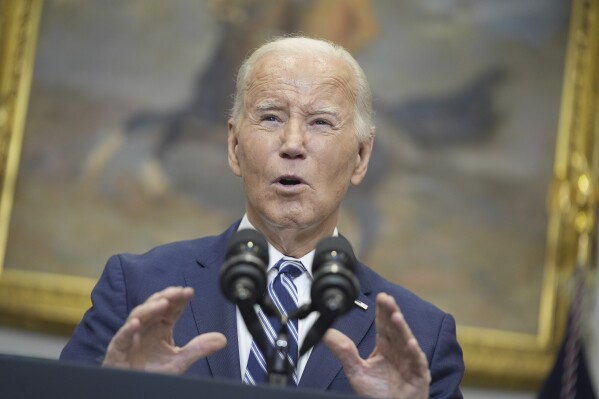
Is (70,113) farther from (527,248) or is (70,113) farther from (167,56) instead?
(527,248)

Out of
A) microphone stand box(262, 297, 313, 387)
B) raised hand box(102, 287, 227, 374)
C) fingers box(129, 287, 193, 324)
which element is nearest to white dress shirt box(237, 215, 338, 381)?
raised hand box(102, 287, 227, 374)

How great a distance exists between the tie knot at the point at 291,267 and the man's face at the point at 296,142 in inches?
4.7

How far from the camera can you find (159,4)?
6.38 m

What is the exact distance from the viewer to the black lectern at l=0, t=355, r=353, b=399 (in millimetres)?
2258

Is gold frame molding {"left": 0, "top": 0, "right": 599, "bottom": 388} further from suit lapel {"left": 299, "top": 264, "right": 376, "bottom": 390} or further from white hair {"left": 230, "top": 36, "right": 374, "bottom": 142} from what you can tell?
suit lapel {"left": 299, "top": 264, "right": 376, "bottom": 390}

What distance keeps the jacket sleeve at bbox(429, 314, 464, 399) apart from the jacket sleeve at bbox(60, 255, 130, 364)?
40.6 inches

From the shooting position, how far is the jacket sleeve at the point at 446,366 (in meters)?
3.45

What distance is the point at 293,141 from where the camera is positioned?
142 inches

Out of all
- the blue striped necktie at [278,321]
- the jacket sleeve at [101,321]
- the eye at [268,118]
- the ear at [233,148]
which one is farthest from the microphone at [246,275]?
the ear at [233,148]

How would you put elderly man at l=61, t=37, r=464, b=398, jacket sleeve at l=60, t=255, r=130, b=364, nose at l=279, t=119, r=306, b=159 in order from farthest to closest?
1. nose at l=279, t=119, r=306, b=159
2. elderly man at l=61, t=37, r=464, b=398
3. jacket sleeve at l=60, t=255, r=130, b=364

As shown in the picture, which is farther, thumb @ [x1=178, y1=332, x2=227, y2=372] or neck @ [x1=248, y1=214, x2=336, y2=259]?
neck @ [x1=248, y1=214, x2=336, y2=259]

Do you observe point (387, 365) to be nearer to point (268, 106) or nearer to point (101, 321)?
point (101, 321)

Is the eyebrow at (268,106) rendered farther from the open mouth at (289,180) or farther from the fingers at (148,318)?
the fingers at (148,318)

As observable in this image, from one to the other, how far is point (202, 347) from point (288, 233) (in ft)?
3.10
